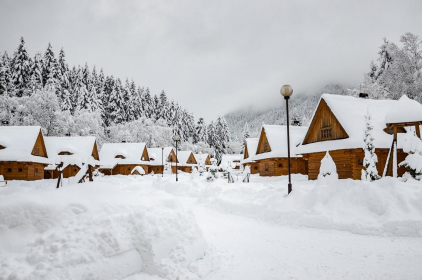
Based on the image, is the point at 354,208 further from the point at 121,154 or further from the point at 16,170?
the point at 121,154

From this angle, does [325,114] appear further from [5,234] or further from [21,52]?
[21,52]

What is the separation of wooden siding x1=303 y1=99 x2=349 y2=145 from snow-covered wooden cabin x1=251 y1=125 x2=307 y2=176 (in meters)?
5.99

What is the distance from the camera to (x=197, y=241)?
5.28 meters

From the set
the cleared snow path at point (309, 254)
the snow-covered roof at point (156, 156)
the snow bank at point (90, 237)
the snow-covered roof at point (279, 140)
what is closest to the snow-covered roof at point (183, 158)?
the snow-covered roof at point (156, 156)

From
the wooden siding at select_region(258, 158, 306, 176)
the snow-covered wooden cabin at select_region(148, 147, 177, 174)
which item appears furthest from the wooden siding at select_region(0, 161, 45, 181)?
the wooden siding at select_region(258, 158, 306, 176)

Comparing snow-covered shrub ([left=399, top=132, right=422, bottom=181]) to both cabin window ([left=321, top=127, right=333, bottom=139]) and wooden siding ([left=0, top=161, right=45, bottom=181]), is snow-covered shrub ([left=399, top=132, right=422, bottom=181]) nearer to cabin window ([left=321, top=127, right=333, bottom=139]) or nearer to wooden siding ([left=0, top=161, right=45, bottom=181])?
cabin window ([left=321, top=127, right=333, bottom=139])

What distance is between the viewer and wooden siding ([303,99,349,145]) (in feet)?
65.9

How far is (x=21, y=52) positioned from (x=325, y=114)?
5729 centimetres

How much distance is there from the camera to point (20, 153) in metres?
27.4

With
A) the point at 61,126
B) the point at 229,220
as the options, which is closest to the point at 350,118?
the point at 229,220

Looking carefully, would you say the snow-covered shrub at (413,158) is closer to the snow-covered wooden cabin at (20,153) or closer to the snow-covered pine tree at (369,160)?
the snow-covered pine tree at (369,160)

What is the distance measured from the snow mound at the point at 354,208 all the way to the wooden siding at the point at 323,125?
→ 38.9 ft

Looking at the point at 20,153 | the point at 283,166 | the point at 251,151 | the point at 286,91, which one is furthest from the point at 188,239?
the point at 251,151

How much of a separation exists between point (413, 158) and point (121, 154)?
4435cm
